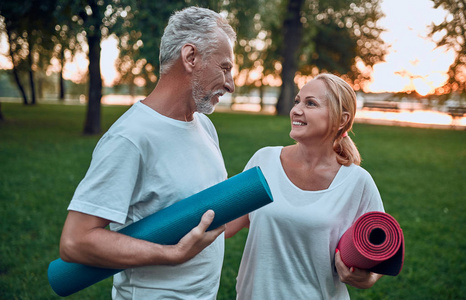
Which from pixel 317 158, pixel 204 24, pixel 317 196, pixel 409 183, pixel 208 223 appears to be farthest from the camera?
pixel 409 183

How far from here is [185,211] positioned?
4.83ft

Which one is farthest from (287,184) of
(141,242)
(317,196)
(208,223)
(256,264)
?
(141,242)

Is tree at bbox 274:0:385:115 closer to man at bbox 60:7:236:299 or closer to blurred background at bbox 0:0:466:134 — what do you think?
blurred background at bbox 0:0:466:134

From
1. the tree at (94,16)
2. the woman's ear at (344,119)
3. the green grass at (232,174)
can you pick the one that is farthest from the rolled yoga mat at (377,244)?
the tree at (94,16)

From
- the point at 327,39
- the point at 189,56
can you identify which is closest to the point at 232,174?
the point at 189,56

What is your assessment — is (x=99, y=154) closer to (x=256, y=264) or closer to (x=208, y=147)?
(x=208, y=147)

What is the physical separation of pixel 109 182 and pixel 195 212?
36 centimetres

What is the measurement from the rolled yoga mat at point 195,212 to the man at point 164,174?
39mm

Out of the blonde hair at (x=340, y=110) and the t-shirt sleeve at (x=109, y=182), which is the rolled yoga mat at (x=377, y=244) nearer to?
the blonde hair at (x=340, y=110)

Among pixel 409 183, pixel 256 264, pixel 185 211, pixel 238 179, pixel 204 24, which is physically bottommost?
pixel 409 183

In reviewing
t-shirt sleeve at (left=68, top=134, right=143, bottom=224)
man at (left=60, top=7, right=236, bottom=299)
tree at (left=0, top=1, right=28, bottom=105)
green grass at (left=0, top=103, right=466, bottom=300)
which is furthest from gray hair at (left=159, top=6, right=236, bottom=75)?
tree at (left=0, top=1, right=28, bottom=105)

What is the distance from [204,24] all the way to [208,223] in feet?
3.04

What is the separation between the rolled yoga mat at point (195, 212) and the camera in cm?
145

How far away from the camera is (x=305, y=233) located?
2105 millimetres
